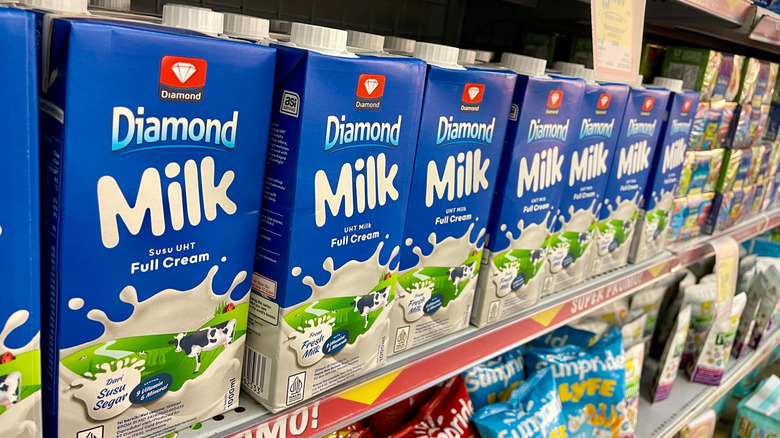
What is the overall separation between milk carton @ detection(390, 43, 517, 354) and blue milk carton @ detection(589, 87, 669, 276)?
0.45 metres

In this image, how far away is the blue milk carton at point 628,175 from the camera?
1278 millimetres

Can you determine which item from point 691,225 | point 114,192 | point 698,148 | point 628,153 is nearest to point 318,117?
point 114,192

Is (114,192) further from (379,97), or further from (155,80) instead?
(379,97)

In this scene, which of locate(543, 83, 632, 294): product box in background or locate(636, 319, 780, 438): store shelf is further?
locate(636, 319, 780, 438): store shelf

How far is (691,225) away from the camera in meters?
1.81

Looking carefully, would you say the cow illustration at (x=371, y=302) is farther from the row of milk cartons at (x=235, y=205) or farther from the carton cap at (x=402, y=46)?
the carton cap at (x=402, y=46)

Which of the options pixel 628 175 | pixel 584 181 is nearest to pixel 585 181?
pixel 584 181

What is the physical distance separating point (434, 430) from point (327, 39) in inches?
29.6

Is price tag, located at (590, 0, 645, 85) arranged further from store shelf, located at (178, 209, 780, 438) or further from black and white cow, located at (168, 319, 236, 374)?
black and white cow, located at (168, 319, 236, 374)

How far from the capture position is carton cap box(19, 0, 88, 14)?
0.53 metres

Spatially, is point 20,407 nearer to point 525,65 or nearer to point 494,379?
point 525,65

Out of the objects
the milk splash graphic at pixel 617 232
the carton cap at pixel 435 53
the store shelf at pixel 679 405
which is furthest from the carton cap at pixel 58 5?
the store shelf at pixel 679 405

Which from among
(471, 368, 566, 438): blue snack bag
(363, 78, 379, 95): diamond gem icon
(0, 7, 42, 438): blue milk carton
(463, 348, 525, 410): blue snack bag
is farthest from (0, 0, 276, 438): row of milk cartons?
(463, 348, 525, 410): blue snack bag

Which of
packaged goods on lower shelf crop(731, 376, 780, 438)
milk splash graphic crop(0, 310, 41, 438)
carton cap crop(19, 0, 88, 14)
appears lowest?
packaged goods on lower shelf crop(731, 376, 780, 438)
